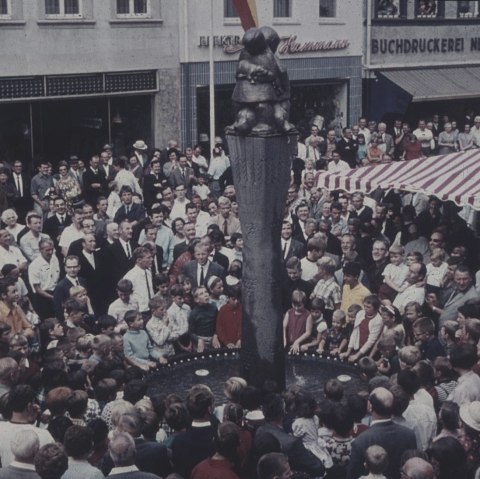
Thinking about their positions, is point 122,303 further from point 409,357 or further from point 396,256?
point 409,357

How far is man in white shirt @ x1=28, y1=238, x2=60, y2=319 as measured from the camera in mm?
13836

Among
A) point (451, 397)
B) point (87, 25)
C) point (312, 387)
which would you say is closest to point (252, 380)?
point (312, 387)

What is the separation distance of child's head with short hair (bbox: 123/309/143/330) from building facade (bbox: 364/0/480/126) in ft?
67.0

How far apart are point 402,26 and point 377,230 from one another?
56.6 ft

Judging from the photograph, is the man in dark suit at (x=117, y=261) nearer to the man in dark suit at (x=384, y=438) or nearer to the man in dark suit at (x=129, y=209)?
Answer: the man in dark suit at (x=129, y=209)

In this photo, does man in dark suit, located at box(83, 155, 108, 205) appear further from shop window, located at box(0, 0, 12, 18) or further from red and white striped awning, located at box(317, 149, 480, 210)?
shop window, located at box(0, 0, 12, 18)

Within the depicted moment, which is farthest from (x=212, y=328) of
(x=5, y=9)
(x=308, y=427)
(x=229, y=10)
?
(x=229, y=10)

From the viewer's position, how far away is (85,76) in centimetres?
2534

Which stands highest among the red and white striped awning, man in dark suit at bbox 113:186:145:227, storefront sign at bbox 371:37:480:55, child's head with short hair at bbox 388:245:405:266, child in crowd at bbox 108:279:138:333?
storefront sign at bbox 371:37:480:55

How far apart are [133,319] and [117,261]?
9.16 feet

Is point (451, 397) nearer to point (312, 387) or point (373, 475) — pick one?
point (373, 475)

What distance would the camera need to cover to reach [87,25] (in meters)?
25.2

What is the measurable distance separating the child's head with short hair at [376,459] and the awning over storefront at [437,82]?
951 inches

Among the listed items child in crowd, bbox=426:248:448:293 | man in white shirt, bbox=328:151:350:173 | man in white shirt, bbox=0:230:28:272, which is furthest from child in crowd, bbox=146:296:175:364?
man in white shirt, bbox=328:151:350:173
